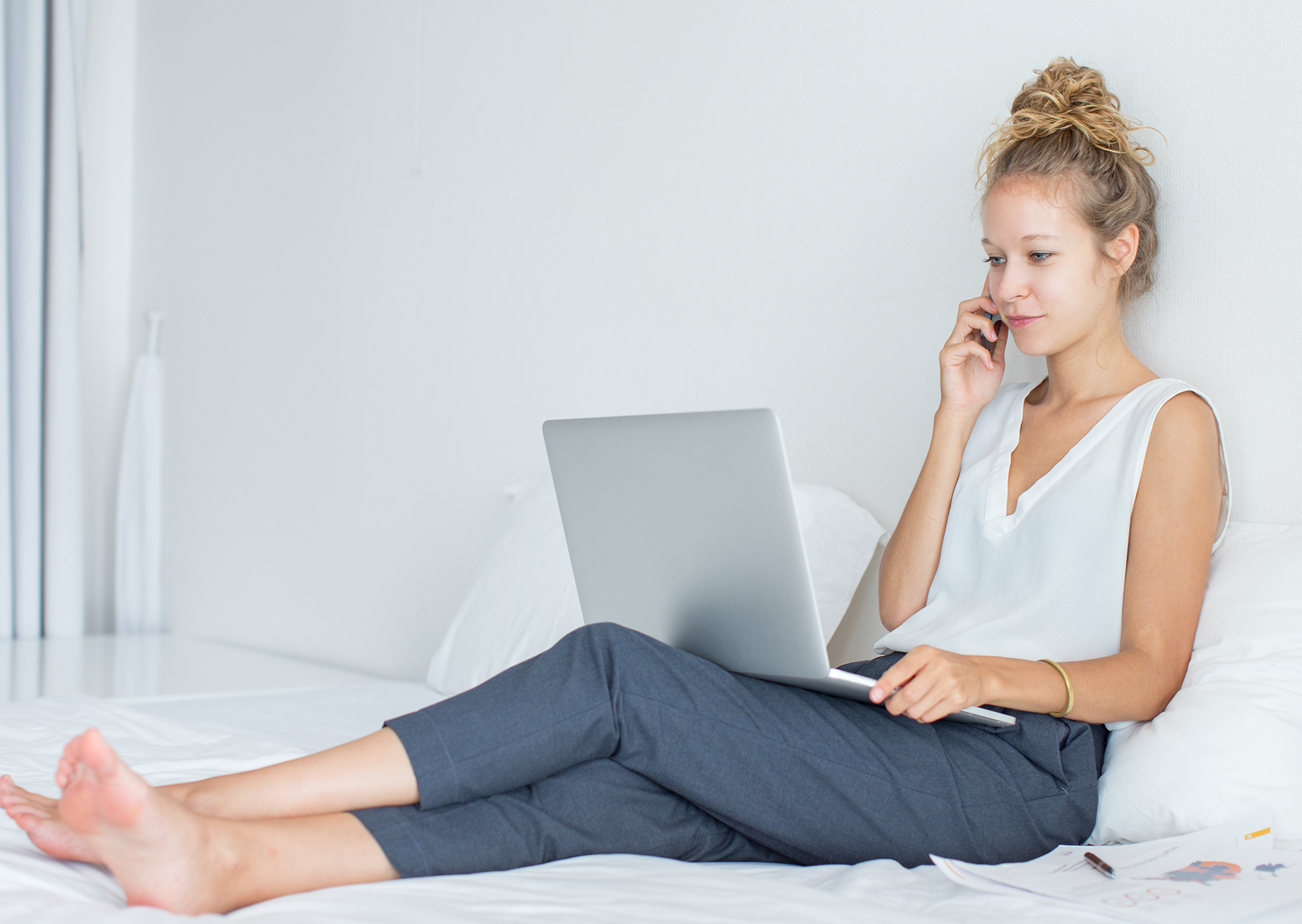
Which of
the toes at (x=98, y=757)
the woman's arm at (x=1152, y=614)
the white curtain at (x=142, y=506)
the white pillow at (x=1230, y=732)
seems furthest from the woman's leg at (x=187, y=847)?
the white curtain at (x=142, y=506)

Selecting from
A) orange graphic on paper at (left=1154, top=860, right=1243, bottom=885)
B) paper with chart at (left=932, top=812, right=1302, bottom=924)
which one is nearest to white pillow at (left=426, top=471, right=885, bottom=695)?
paper with chart at (left=932, top=812, right=1302, bottom=924)

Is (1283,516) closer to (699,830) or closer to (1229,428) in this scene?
(1229,428)

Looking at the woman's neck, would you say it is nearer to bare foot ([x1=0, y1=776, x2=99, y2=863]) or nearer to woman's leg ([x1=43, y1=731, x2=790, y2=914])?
woman's leg ([x1=43, y1=731, x2=790, y2=914])

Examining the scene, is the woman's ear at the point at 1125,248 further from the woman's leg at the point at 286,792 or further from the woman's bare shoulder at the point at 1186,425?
the woman's leg at the point at 286,792

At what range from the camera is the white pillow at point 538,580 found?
1.68 meters

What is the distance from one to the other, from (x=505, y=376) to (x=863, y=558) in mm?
958

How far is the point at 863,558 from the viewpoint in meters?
1.69

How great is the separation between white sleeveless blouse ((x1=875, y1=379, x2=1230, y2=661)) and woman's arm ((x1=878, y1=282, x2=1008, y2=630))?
0.08ft

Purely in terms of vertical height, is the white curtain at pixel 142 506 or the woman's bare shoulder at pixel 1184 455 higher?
the woman's bare shoulder at pixel 1184 455

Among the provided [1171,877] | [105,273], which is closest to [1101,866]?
[1171,877]

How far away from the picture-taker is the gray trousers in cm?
98

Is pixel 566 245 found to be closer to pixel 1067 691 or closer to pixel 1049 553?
pixel 1049 553

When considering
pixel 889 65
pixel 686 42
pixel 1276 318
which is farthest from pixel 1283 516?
pixel 686 42

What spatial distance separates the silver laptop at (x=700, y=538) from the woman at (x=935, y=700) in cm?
5
